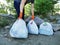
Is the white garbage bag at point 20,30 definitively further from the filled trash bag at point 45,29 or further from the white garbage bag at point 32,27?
the filled trash bag at point 45,29

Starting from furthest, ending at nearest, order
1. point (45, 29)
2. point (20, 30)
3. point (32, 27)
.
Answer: point (45, 29), point (32, 27), point (20, 30)

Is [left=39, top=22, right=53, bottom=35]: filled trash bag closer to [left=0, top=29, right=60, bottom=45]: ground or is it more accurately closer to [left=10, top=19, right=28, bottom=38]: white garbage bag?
[left=0, top=29, right=60, bottom=45]: ground

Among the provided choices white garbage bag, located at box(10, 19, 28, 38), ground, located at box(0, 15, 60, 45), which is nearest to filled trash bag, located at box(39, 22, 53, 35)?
ground, located at box(0, 15, 60, 45)

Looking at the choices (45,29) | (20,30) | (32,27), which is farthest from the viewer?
(45,29)

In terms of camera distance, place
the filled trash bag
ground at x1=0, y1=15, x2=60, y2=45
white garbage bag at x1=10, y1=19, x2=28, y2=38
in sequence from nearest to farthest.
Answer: ground at x1=0, y1=15, x2=60, y2=45
white garbage bag at x1=10, y1=19, x2=28, y2=38
the filled trash bag

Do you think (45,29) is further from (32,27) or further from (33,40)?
(33,40)

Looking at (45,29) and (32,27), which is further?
(45,29)

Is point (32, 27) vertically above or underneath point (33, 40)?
above

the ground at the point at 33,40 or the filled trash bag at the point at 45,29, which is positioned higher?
the filled trash bag at the point at 45,29

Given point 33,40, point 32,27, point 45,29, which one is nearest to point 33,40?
point 33,40

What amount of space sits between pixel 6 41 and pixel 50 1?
3145 mm

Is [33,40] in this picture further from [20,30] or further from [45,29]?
[45,29]

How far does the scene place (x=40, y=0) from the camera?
8062mm

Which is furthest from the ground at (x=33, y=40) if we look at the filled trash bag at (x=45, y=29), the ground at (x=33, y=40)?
the filled trash bag at (x=45, y=29)
